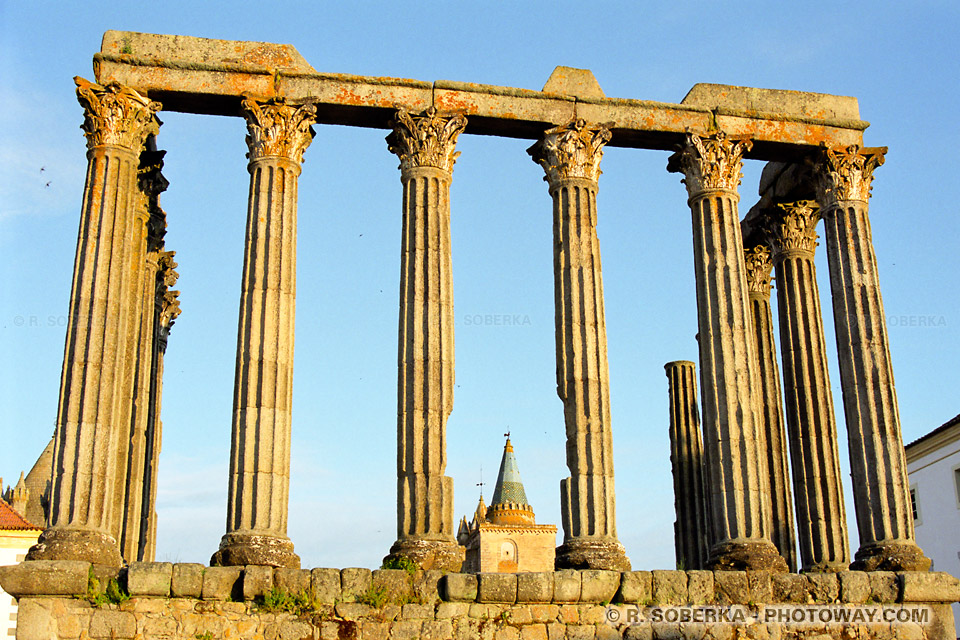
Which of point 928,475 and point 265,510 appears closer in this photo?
point 265,510

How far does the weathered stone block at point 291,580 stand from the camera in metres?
17.8

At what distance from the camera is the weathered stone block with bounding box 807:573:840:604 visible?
63.2ft

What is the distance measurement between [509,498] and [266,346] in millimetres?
53343

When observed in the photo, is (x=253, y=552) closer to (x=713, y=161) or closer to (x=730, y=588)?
(x=730, y=588)

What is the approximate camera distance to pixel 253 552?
18.5m

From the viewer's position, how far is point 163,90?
21594mm

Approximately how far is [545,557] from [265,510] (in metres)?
49.4

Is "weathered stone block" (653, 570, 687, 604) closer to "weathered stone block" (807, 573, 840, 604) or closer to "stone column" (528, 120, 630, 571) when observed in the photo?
"stone column" (528, 120, 630, 571)

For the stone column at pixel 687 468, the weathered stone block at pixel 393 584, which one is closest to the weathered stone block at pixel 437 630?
the weathered stone block at pixel 393 584

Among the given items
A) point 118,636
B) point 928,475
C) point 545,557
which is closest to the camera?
point 118,636

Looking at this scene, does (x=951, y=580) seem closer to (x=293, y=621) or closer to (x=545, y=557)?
(x=293, y=621)

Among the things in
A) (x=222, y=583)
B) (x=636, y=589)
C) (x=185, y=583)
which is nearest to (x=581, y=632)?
(x=636, y=589)

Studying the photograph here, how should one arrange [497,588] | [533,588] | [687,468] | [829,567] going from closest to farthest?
1. [497,588]
2. [533,588]
3. [829,567]
4. [687,468]

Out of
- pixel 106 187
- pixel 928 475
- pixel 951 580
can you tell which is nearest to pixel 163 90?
pixel 106 187
